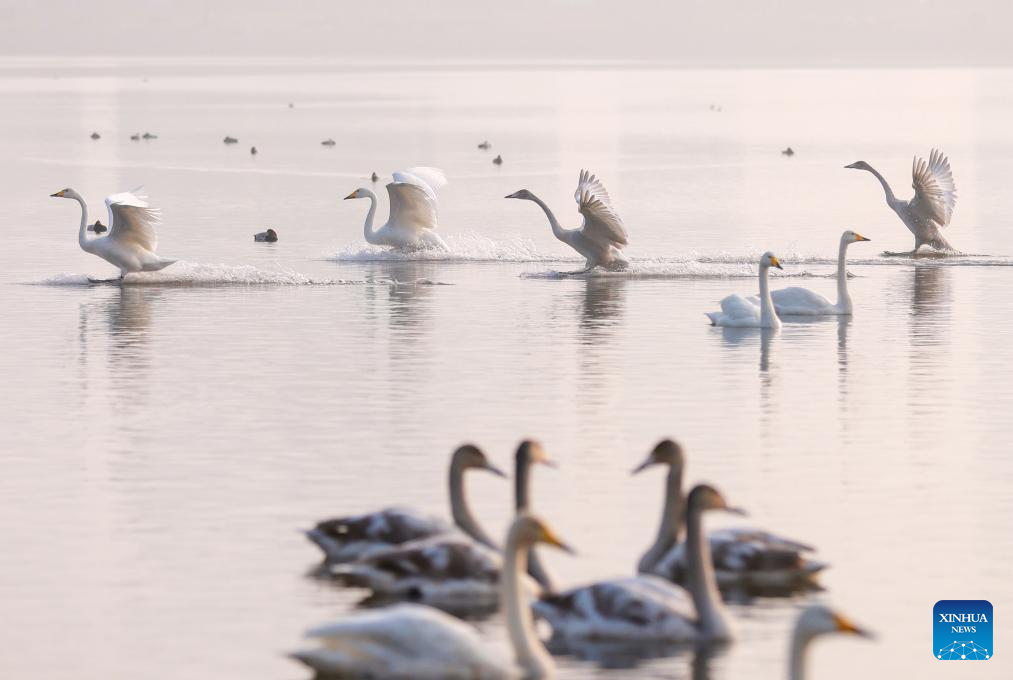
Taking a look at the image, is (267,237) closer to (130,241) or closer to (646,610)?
(130,241)

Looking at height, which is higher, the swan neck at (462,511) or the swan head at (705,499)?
the swan head at (705,499)

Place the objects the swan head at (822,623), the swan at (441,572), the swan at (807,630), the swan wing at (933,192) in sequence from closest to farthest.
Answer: the swan head at (822,623), the swan at (807,630), the swan at (441,572), the swan wing at (933,192)

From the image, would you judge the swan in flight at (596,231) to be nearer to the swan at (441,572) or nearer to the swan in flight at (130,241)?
the swan in flight at (130,241)

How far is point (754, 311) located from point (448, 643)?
1759cm

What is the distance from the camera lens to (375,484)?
60.1 ft

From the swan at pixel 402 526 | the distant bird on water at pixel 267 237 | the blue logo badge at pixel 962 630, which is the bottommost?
the blue logo badge at pixel 962 630

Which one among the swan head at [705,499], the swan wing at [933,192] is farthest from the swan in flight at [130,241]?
the swan head at [705,499]

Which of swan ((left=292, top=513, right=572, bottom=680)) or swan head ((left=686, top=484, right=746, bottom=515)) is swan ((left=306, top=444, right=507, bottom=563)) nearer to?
swan head ((left=686, top=484, right=746, bottom=515))

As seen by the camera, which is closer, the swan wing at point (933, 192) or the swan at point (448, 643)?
Answer: the swan at point (448, 643)

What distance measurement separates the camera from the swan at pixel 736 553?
48.8 ft

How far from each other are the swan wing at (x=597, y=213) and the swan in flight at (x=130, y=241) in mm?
6739

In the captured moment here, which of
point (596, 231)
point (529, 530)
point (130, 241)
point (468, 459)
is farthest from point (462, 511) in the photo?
point (596, 231)

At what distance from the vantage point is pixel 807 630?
1112cm

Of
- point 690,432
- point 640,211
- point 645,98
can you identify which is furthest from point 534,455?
point 645,98
